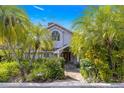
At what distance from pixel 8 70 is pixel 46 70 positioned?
83 cm

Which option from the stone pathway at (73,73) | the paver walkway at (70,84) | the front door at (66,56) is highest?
the front door at (66,56)

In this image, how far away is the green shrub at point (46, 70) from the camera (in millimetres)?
6562

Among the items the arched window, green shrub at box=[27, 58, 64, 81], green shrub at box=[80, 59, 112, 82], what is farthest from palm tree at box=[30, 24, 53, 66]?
green shrub at box=[80, 59, 112, 82]

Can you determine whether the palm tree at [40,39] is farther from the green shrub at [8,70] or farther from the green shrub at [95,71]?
the green shrub at [95,71]

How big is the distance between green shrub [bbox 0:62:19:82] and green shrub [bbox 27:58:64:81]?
34 cm

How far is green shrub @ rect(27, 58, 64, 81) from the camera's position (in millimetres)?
6562

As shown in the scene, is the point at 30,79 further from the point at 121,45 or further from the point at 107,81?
the point at 121,45

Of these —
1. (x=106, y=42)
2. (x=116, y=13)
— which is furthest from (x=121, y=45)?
(x=116, y=13)

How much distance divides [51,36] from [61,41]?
253 millimetres

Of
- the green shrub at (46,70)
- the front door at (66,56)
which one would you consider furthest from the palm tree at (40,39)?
the front door at (66,56)

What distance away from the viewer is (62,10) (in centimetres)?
619

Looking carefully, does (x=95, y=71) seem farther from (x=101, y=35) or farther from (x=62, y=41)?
(x=62, y=41)

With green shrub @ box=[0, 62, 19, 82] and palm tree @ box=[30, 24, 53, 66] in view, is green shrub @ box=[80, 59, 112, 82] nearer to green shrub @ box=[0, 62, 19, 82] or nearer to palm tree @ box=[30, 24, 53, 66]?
palm tree @ box=[30, 24, 53, 66]

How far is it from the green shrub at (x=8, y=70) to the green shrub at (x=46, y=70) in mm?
336
